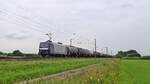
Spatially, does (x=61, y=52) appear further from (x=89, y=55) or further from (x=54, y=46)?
(x=89, y=55)

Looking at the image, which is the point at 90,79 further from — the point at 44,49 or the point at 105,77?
the point at 44,49

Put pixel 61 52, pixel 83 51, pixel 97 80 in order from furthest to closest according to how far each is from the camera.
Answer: pixel 83 51 → pixel 61 52 → pixel 97 80

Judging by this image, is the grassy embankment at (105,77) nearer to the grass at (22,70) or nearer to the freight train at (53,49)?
the grass at (22,70)

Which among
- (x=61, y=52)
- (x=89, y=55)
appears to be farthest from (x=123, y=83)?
(x=89, y=55)

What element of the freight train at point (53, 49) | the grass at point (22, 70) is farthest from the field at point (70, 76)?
the freight train at point (53, 49)

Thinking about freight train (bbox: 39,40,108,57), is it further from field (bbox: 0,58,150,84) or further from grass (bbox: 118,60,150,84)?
field (bbox: 0,58,150,84)

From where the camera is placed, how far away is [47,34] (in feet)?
259

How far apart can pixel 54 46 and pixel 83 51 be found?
3330 centimetres

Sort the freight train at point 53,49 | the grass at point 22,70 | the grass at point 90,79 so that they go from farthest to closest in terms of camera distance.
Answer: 1. the freight train at point 53,49
2. the grass at point 22,70
3. the grass at point 90,79

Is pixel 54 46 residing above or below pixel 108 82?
above

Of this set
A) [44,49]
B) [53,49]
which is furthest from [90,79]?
[53,49]

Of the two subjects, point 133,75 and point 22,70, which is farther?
point 133,75

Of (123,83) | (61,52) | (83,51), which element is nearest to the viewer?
(123,83)

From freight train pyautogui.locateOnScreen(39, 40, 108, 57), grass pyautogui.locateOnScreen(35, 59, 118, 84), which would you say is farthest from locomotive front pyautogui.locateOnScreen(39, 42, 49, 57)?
grass pyautogui.locateOnScreen(35, 59, 118, 84)
